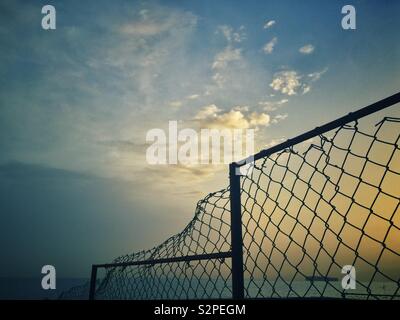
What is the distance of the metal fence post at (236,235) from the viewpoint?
7.88ft

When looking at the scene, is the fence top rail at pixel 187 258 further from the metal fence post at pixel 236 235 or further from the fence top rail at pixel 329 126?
the fence top rail at pixel 329 126

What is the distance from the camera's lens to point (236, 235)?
2.53 meters

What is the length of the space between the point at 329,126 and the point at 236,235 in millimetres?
1144

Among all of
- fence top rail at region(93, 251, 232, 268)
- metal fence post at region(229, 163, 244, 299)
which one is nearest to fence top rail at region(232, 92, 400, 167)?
metal fence post at region(229, 163, 244, 299)

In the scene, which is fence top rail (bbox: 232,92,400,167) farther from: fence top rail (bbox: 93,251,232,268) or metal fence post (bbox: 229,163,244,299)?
fence top rail (bbox: 93,251,232,268)

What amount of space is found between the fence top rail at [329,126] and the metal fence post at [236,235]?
0.13m

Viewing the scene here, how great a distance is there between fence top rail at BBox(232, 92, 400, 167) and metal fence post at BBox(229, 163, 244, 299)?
131 millimetres

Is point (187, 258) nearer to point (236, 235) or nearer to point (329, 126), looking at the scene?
point (236, 235)

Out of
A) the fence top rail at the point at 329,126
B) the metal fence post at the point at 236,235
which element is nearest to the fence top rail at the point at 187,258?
the metal fence post at the point at 236,235

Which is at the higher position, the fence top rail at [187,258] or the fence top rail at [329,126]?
the fence top rail at [329,126]

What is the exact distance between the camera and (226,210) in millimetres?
2988

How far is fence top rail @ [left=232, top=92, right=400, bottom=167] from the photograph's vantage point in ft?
5.26
